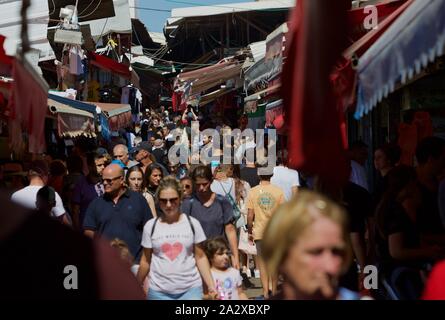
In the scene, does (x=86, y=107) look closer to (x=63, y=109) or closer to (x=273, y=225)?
(x=63, y=109)

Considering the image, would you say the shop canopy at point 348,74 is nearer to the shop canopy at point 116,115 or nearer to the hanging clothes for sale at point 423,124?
the hanging clothes for sale at point 423,124

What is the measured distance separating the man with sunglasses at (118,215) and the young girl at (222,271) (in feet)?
2.51

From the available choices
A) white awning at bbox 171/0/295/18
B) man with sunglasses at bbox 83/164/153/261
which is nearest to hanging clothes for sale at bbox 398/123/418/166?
man with sunglasses at bbox 83/164/153/261

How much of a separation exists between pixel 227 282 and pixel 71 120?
5911mm

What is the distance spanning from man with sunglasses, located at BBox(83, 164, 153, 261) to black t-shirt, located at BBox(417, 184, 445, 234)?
8.67 ft

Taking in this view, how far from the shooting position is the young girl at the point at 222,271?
23.1 ft

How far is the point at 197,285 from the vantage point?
22.4 feet

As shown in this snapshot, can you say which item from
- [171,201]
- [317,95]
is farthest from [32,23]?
[317,95]

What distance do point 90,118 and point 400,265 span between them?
812 centimetres

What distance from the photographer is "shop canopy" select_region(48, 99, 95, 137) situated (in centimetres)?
1167

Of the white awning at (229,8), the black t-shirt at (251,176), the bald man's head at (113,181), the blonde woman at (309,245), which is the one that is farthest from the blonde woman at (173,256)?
the white awning at (229,8)

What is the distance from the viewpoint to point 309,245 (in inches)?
114

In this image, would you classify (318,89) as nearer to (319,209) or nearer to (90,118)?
(319,209)
